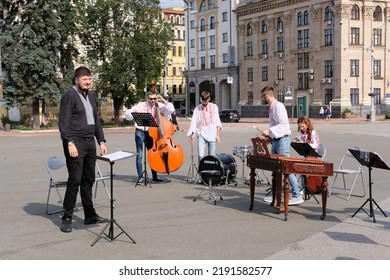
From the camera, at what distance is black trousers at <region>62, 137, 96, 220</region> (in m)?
7.77

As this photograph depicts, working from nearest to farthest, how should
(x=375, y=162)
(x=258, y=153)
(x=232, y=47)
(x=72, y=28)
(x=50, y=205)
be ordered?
(x=375, y=162) < (x=258, y=153) < (x=50, y=205) < (x=72, y=28) < (x=232, y=47)

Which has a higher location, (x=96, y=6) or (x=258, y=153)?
(x=96, y=6)

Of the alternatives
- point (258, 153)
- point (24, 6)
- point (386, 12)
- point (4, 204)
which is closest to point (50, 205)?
point (4, 204)

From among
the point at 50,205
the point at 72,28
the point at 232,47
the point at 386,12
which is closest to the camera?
the point at 50,205

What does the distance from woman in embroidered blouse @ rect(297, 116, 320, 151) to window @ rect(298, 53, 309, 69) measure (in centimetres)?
5567

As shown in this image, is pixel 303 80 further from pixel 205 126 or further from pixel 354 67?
pixel 205 126

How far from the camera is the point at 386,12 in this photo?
6191 cm

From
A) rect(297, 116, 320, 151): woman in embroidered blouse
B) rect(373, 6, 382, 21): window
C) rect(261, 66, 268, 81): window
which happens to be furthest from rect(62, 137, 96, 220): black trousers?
rect(261, 66, 268, 81): window

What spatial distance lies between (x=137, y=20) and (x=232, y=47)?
3619cm

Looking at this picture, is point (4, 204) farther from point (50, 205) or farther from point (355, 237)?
point (355, 237)

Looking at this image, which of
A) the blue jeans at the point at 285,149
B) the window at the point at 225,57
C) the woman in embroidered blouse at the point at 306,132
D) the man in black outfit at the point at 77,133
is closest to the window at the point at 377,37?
the window at the point at 225,57

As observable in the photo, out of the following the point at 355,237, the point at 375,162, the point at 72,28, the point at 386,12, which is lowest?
the point at 355,237
